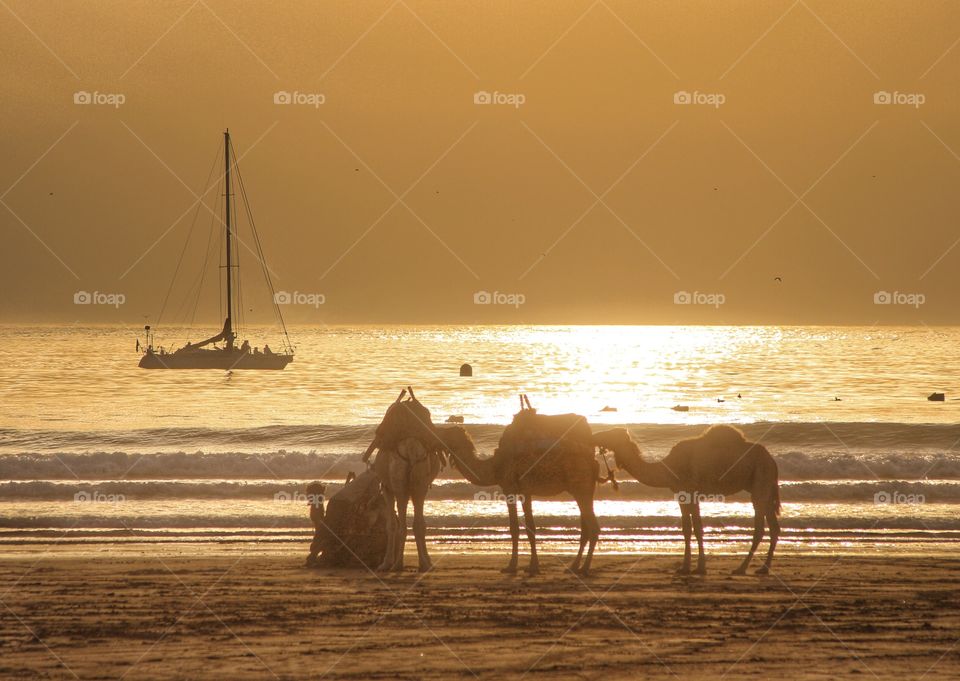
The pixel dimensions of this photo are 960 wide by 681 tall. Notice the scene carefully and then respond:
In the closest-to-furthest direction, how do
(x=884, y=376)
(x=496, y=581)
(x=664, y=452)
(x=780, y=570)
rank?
(x=496, y=581), (x=780, y=570), (x=664, y=452), (x=884, y=376)

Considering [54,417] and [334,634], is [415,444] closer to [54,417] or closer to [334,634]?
[334,634]

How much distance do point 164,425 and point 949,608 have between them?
38.3 metres

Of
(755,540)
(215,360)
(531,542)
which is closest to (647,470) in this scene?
(755,540)

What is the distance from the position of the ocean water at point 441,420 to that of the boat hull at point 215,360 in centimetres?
124

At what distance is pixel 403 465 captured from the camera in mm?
14938

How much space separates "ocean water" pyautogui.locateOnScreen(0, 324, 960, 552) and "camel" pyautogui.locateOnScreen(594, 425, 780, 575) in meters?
2.83

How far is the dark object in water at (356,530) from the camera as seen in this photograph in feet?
49.6

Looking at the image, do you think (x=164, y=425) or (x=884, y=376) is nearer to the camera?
(x=164, y=425)

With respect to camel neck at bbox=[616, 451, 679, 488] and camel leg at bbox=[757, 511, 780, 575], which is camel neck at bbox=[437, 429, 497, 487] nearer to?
camel neck at bbox=[616, 451, 679, 488]

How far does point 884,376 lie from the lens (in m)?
87.5

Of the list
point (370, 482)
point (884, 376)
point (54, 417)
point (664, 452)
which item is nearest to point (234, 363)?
point (54, 417)

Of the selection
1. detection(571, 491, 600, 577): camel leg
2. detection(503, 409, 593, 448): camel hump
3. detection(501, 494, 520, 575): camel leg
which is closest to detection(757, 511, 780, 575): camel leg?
detection(571, 491, 600, 577): camel leg

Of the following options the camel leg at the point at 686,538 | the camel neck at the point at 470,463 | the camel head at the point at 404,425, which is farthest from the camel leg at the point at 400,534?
the camel leg at the point at 686,538

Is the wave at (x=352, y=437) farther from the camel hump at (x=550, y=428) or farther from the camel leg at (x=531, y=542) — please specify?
the camel hump at (x=550, y=428)
